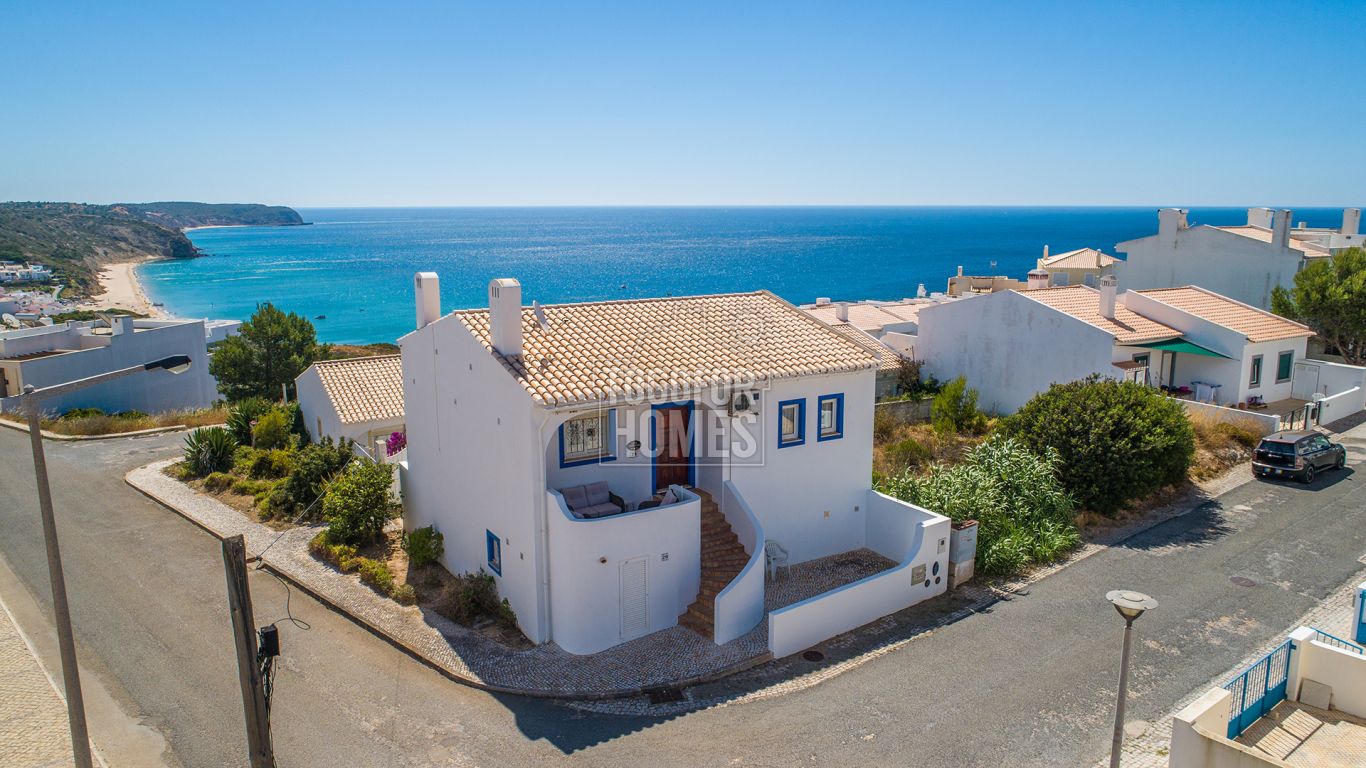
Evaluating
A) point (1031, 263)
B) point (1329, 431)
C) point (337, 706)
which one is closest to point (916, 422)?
point (1329, 431)

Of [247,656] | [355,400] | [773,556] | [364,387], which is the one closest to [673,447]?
[773,556]

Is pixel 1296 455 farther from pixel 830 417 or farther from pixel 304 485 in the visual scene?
pixel 304 485

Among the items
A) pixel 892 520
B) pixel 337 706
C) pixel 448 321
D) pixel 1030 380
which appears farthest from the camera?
pixel 1030 380

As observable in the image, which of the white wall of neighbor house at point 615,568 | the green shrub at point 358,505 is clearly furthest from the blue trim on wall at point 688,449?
the green shrub at point 358,505

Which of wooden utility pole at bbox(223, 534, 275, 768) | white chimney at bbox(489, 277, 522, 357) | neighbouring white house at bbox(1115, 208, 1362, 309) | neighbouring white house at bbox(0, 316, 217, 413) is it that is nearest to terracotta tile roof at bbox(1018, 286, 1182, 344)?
neighbouring white house at bbox(1115, 208, 1362, 309)

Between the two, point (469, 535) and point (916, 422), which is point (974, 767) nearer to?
point (469, 535)

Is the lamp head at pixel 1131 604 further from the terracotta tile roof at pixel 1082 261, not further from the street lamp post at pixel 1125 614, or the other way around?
the terracotta tile roof at pixel 1082 261

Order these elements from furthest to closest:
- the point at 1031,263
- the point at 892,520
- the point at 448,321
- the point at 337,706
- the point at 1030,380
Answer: the point at 1031,263
the point at 1030,380
the point at 892,520
the point at 448,321
the point at 337,706
